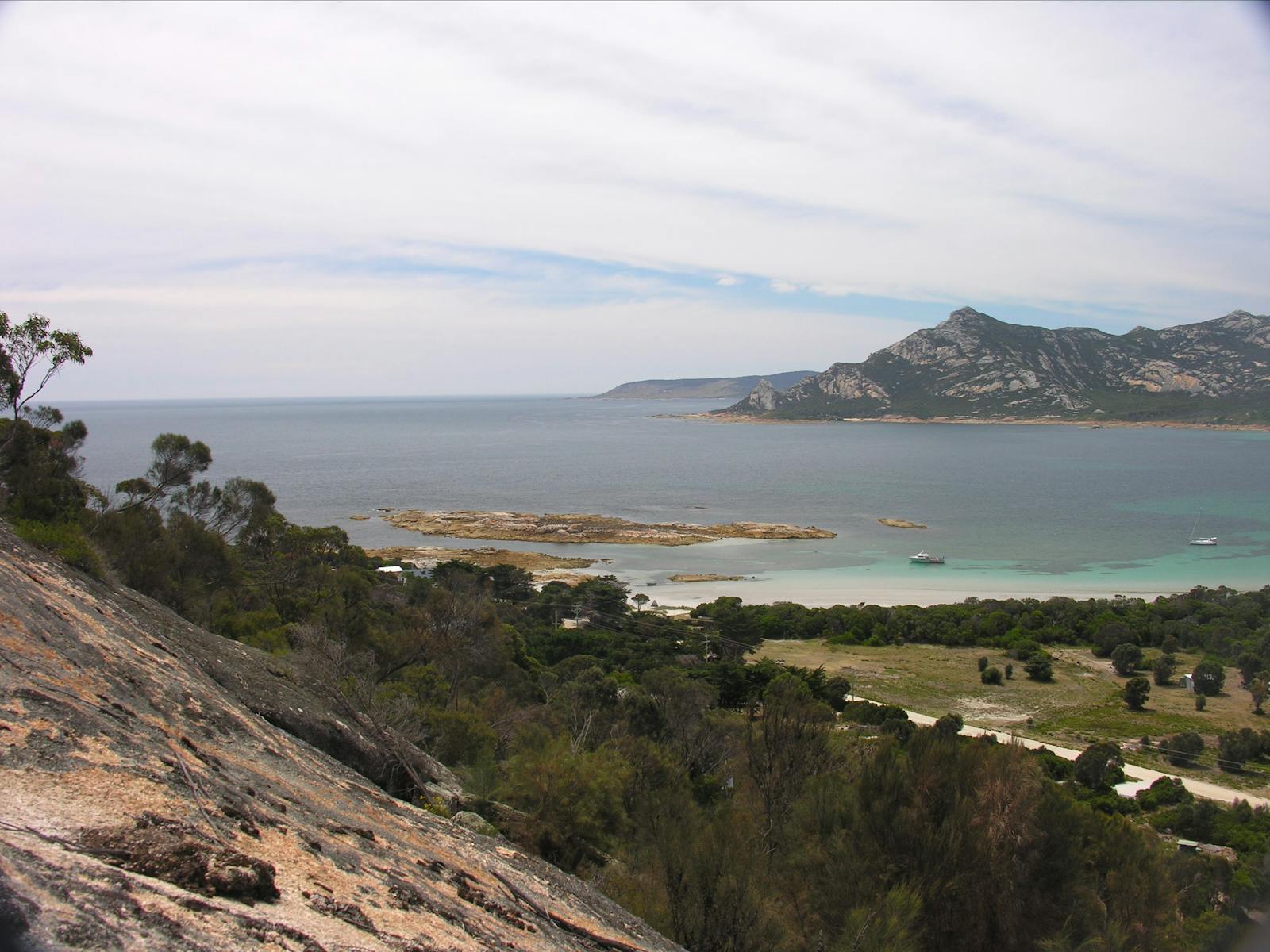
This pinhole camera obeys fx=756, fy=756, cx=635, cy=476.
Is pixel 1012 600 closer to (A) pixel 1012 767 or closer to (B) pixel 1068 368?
(A) pixel 1012 767

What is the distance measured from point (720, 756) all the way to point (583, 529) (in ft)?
140

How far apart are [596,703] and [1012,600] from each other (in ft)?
A: 89.5

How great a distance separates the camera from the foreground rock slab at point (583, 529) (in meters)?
56.2

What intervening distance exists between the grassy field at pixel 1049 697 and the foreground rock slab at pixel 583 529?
23919 millimetres

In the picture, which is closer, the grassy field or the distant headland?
the grassy field

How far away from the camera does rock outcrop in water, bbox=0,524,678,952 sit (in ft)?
9.82

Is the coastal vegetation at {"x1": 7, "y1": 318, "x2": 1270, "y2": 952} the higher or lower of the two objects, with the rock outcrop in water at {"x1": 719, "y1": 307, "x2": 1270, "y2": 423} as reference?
lower

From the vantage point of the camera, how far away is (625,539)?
56.0m

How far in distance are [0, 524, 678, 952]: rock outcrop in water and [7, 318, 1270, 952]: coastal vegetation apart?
221cm

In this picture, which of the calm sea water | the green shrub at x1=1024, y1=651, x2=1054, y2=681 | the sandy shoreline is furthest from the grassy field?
the sandy shoreline

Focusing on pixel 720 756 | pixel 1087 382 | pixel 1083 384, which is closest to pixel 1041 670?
pixel 720 756

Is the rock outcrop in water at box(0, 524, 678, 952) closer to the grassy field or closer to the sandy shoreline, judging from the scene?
the grassy field

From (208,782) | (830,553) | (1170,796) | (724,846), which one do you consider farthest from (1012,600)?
(208,782)

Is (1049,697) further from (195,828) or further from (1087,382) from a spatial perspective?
(1087,382)
